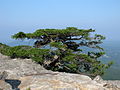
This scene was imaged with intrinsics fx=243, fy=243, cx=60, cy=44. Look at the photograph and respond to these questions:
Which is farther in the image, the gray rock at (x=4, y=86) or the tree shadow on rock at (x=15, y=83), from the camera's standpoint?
the tree shadow on rock at (x=15, y=83)

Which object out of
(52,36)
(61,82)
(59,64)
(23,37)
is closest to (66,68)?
(59,64)

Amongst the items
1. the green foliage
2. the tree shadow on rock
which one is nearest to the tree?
the green foliage

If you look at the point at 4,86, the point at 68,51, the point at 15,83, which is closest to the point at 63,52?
the point at 68,51

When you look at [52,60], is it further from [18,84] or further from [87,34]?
[18,84]

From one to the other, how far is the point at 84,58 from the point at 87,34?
12.2 feet

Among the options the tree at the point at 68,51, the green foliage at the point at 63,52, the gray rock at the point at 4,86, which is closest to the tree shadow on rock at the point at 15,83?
the gray rock at the point at 4,86

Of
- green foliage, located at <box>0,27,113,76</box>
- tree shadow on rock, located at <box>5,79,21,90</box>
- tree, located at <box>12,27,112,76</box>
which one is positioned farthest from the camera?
tree, located at <box>12,27,112,76</box>

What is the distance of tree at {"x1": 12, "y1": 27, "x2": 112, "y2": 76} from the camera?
30.9 metres

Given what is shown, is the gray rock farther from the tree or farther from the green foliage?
the tree

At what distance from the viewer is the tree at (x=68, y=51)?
102ft

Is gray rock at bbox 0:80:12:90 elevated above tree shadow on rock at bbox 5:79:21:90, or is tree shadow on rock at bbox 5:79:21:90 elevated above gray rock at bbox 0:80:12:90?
gray rock at bbox 0:80:12:90

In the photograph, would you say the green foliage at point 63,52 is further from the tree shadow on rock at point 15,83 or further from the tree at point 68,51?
the tree shadow on rock at point 15,83

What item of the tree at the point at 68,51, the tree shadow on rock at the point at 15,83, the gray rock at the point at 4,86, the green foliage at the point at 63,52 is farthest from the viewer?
the tree at the point at 68,51

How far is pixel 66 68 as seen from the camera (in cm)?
3262
